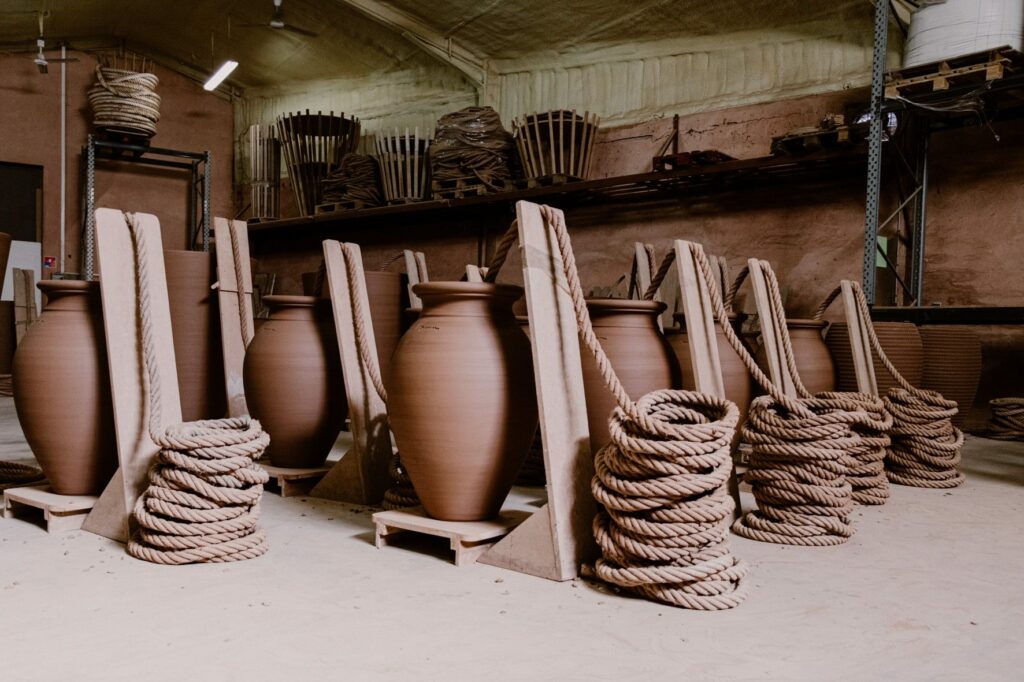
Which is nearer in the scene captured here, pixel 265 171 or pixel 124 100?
pixel 124 100

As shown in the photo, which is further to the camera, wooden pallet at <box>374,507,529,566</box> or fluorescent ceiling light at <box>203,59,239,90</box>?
fluorescent ceiling light at <box>203,59,239,90</box>

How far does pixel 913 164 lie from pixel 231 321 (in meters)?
6.01

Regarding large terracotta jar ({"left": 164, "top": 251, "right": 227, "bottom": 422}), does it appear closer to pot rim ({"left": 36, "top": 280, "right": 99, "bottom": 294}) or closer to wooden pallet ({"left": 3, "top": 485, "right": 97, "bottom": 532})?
pot rim ({"left": 36, "top": 280, "right": 99, "bottom": 294})

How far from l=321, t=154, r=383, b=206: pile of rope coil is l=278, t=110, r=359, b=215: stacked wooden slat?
486mm

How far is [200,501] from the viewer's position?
2.81 m

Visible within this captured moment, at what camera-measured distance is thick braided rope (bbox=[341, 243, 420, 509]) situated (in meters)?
3.51

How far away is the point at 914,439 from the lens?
4418 mm

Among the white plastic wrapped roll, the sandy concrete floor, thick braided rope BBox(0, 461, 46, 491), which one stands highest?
the white plastic wrapped roll

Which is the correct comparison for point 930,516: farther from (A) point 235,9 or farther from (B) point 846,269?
(A) point 235,9

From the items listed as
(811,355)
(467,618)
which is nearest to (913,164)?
(811,355)

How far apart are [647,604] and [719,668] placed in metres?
0.49

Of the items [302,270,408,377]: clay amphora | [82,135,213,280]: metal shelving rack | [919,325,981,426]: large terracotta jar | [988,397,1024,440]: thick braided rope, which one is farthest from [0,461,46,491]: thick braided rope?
[82,135,213,280]: metal shelving rack

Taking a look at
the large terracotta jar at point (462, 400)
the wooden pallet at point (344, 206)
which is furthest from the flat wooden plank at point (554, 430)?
the wooden pallet at point (344, 206)

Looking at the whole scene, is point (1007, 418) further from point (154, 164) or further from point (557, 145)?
point (154, 164)
